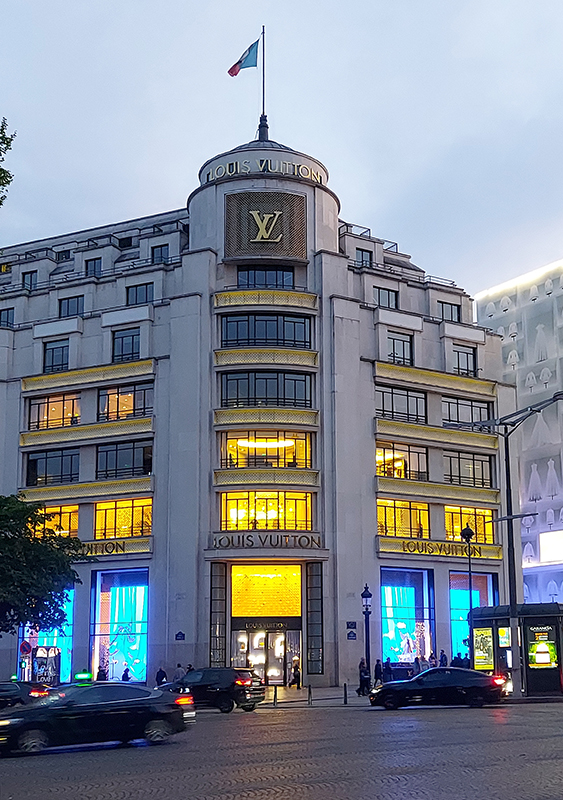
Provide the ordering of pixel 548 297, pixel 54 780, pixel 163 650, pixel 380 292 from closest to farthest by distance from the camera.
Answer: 1. pixel 54 780
2. pixel 163 650
3. pixel 380 292
4. pixel 548 297

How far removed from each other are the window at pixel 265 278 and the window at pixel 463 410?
42.6 ft

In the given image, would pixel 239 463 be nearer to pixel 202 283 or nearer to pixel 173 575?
pixel 173 575

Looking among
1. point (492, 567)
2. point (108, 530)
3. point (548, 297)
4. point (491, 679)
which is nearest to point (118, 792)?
point (491, 679)

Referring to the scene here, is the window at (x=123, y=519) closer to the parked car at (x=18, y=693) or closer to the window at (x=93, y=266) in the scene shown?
the window at (x=93, y=266)

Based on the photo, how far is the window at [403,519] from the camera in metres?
62.6

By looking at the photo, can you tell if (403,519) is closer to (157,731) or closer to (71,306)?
(71,306)

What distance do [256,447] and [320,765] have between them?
42.3 m

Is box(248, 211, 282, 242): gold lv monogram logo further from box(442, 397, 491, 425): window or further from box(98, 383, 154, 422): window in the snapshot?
box(442, 397, 491, 425): window

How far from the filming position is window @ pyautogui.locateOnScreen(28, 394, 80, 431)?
216 feet

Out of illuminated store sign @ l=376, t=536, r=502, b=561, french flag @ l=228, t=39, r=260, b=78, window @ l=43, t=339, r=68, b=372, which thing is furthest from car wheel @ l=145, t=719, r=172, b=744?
french flag @ l=228, t=39, r=260, b=78

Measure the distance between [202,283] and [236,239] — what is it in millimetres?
3413

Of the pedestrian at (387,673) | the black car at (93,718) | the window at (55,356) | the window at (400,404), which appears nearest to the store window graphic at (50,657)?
the window at (55,356)

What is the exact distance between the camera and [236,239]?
6350 centimetres

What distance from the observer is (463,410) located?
68.1 m
